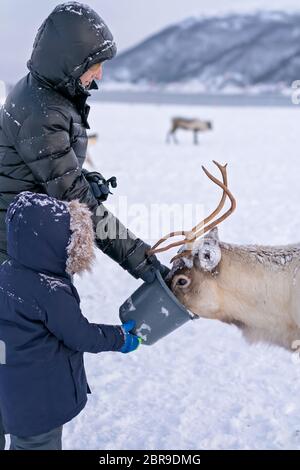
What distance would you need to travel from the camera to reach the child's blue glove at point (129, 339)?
226cm

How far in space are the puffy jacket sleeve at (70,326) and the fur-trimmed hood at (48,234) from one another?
112 millimetres

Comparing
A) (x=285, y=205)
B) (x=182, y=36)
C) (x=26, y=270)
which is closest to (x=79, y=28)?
(x=26, y=270)

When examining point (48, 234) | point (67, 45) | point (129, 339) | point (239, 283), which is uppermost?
point (67, 45)

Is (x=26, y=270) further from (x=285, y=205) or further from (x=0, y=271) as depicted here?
(x=285, y=205)

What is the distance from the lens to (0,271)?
210 cm

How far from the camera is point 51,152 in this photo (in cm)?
212

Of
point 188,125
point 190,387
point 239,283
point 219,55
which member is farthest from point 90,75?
point 219,55

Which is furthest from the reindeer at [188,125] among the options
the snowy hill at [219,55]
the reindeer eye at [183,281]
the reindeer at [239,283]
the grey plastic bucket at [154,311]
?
the snowy hill at [219,55]

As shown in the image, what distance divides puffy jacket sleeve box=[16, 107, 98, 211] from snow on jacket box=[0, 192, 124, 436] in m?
0.11

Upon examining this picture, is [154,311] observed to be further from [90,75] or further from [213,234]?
[90,75]

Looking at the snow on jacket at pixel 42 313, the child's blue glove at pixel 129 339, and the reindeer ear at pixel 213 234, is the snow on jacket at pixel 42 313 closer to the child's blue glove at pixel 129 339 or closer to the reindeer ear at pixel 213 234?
the child's blue glove at pixel 129 339

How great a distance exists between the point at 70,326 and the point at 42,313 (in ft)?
0.35

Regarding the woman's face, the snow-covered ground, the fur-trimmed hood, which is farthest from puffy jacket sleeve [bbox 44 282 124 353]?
the snow-covered ground

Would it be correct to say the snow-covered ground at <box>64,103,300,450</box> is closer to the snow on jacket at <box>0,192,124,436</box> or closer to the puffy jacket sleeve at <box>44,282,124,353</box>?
the snow on jacket at <box>0,192,124,436</box>
